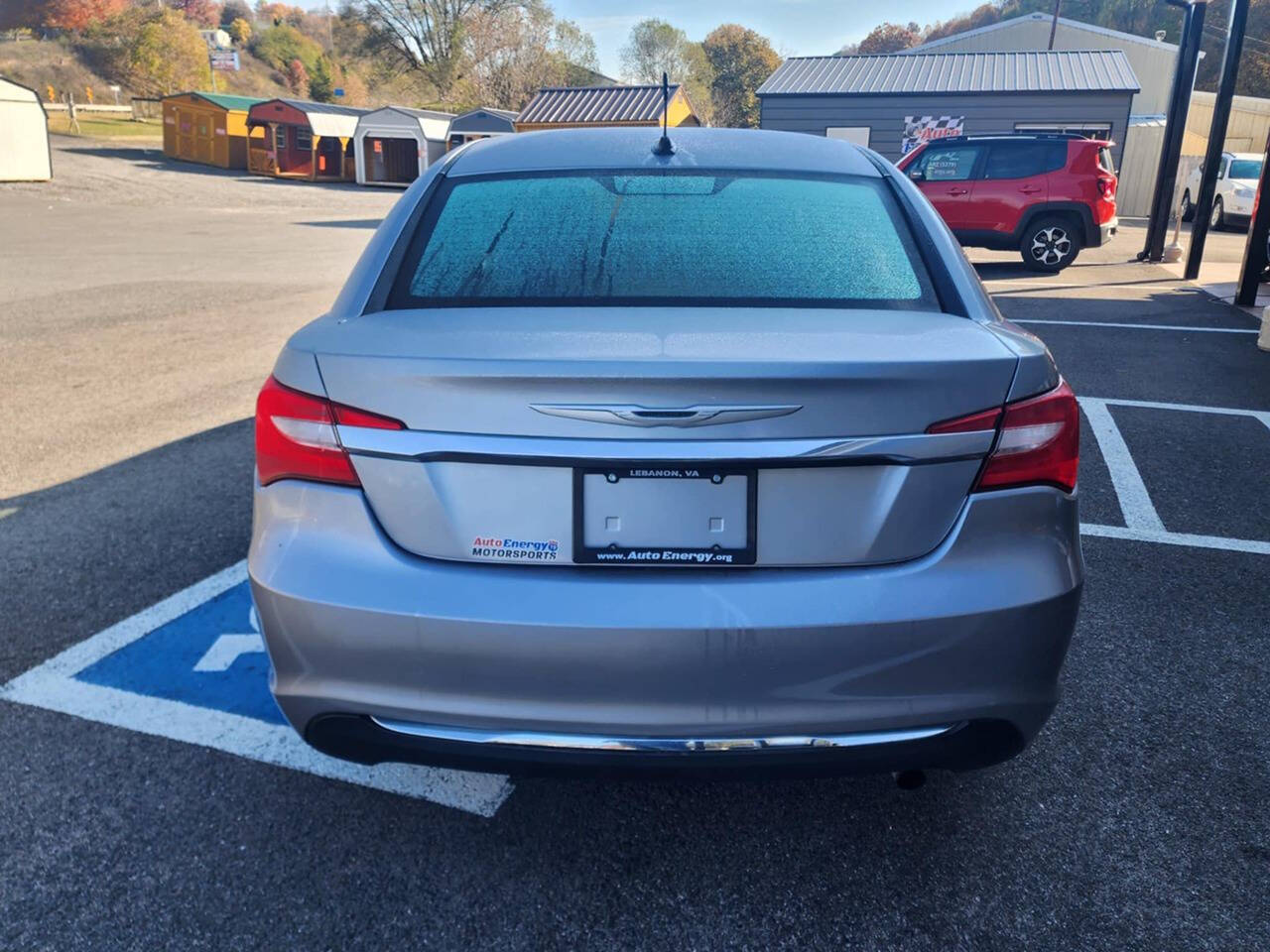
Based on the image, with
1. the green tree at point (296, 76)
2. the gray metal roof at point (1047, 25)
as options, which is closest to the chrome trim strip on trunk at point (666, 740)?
the gray metal roof at point (1047, 25)

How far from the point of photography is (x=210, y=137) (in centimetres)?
4488

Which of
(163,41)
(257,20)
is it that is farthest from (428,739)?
(257,20)

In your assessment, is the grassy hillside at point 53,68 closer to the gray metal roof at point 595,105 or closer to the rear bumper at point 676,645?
the gray metal roof at point 595,105

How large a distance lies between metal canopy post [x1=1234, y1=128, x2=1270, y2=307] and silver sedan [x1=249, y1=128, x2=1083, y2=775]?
11337mm

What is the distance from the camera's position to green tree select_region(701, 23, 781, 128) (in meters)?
80.6

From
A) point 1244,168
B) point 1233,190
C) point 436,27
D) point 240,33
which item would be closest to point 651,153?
point 1233,190

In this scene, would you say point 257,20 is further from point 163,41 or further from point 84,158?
point 84,158

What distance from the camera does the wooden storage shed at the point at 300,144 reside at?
138ft

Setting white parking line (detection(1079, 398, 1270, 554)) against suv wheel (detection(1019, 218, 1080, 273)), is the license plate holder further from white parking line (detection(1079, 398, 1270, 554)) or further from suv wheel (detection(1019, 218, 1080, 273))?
suv wheel (detection(1019, 218, 1080, 273))

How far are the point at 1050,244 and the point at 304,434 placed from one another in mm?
15234

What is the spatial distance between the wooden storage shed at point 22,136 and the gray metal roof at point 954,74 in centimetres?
2423

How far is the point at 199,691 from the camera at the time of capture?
3.04 meters

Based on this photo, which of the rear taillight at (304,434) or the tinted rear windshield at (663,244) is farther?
the tinted rear windshield at (663,244)

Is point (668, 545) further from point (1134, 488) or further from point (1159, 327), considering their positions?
point (1159, 327)
